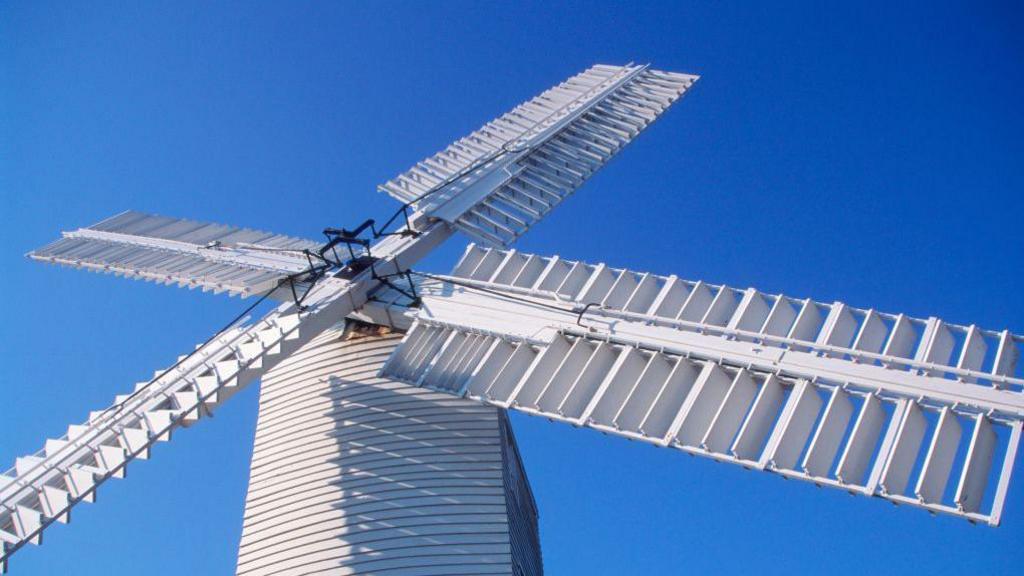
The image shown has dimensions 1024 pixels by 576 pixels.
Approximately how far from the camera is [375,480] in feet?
41.2

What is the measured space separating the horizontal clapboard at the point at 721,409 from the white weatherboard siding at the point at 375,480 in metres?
1.27

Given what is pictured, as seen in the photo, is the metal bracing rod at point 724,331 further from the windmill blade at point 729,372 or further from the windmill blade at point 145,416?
the windmill blade at point 145,416

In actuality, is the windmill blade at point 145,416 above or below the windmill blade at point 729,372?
below

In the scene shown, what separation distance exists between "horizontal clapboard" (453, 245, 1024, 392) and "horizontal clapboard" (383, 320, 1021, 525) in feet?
1.60

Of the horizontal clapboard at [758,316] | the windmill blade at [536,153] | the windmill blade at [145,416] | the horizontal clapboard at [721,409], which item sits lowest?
the windmill blade at [145,416]

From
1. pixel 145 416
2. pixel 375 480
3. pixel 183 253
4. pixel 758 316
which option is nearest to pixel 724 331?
pixel 758 316

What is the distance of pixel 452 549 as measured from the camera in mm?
11992

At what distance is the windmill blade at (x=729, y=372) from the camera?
8.59 m

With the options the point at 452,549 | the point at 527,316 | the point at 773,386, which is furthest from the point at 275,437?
the point at 773,386

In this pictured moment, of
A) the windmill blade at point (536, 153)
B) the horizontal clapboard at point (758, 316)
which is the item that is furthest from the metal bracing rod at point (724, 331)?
the windmill blade at point (536, 153)

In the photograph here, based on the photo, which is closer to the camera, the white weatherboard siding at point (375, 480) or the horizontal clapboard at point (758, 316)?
the horizontal clapboard at point (758, 316)

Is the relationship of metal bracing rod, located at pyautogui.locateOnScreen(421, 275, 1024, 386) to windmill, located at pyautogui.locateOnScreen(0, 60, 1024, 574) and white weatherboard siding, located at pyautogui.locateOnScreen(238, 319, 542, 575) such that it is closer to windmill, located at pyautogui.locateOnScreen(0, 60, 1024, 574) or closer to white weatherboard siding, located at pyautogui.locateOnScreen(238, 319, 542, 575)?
windmill, located at pyautogui.locateOnScreen(0, 60, 1024, 574)

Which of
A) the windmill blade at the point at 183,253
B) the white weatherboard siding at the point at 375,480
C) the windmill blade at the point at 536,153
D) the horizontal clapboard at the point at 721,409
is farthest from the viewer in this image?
the windmill blade at the point at 536,153

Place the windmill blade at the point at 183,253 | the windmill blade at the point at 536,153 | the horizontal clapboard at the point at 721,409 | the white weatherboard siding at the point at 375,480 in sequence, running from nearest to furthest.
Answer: the horizontal clapboard at the point at 721,409, the white weatherboard siding at the point at 375,480, the windmill blade at the point at 183,253, the windmill blade at the point at 536,153
